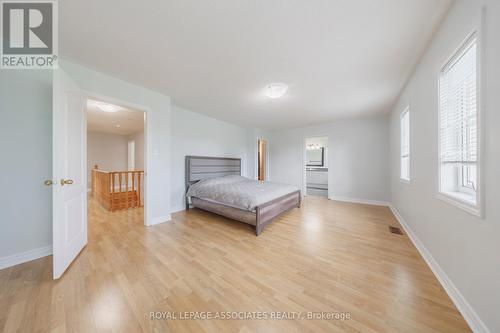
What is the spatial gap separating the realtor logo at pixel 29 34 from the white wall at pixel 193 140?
6.09 feet

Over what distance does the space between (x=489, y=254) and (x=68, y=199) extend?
3.42m

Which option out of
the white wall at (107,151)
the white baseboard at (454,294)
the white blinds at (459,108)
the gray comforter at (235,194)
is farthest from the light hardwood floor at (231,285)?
the white wall at (107,151)

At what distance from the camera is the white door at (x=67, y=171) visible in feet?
4.87

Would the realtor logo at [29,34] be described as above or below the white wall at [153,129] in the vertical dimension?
above

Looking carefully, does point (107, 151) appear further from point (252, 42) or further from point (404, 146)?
point (404, 146)

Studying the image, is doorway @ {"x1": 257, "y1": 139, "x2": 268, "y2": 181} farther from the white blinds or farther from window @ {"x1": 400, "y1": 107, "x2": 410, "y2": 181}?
the white blinds

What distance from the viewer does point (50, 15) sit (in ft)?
4.69

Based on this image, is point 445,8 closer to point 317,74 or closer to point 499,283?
point 317,74

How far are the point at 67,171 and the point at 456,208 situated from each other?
3573mm

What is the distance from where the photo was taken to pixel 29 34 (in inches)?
63.1

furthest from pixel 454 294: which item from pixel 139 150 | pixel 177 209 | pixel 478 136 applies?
pixel 139 150

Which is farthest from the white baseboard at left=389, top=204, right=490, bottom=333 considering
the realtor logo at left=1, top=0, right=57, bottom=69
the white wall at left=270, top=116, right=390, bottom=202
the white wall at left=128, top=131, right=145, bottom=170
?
the white wall at left=128, top=131, right=145, bottom=170

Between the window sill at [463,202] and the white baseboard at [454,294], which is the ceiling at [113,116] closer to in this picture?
the window sill at [463,202]

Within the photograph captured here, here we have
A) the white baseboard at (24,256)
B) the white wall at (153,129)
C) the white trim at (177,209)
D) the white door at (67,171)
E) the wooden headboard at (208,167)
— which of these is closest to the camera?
the white door at (67,171)
